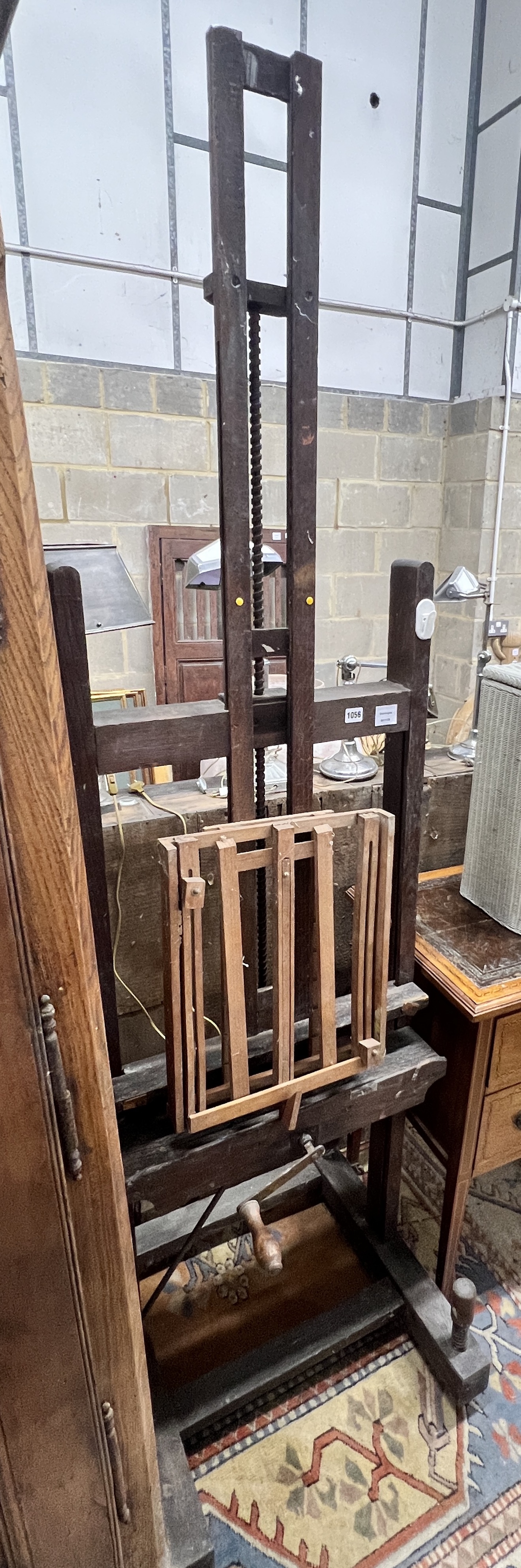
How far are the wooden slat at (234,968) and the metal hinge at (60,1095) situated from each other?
31 centimetres

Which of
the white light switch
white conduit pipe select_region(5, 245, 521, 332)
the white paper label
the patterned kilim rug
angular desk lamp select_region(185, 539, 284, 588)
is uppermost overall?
white conduit pipe select_region(5, 245, 521, 332)

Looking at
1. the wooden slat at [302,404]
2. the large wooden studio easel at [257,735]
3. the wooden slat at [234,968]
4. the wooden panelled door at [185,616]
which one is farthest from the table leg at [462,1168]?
the wooden panelled door at [185,616]

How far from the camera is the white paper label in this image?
1.07m

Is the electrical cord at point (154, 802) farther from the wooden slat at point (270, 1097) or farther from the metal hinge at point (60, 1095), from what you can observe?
the metal hinge at point (60, 1095)

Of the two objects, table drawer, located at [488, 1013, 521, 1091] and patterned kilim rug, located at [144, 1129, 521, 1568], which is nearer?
patterned kilim rug, located at [144, 1129, 521, 1568]

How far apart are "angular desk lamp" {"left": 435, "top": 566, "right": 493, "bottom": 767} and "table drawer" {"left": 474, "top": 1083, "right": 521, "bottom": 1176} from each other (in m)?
0.73

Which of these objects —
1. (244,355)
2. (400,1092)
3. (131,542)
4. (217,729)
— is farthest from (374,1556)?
(131,542)

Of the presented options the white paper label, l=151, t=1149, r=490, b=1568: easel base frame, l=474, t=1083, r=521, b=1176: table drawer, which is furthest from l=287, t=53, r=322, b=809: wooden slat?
l=151, t=1149, r=490, b=1568: easel base frame

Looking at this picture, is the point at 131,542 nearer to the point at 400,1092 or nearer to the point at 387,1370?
the point at 400,1092

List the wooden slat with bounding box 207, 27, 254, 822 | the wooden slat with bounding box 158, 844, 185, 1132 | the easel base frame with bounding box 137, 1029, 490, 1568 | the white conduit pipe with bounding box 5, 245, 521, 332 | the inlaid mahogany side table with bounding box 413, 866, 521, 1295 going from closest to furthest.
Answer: the wooden slat with bounding box 207, 27, 254, 822 < the wooden slat with bounding box 158, 844, 185, 1132 < the easel base frame with bounding box 137, 1029, 490, 1568 < the inlaid mahogany side table with bounding box 413, 866, 521, 1295 < the white conduit pipe with bounding box 5, 245, 521, 332

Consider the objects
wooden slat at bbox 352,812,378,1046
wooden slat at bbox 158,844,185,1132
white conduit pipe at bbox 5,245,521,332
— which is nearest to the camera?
wooden slat at bbox 158,844,185,1132

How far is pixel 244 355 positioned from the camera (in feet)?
2.79

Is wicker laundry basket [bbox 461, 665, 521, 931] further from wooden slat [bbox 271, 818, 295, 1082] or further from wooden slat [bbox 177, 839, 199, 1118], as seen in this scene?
wooden slat [bbox 177, 839, 199, 1118]

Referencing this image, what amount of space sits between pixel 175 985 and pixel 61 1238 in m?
0.31
